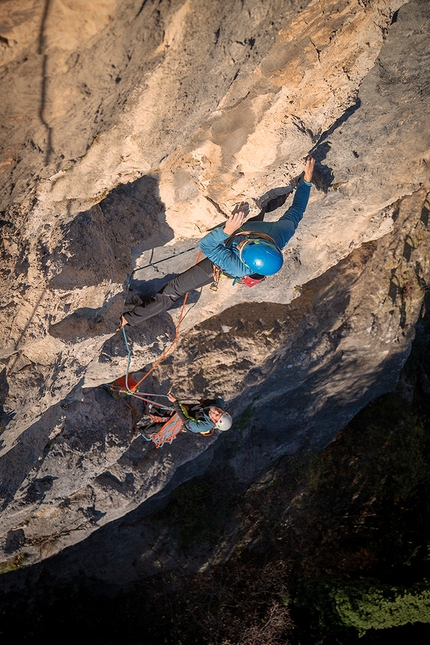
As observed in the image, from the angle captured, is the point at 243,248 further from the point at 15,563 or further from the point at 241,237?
the point at 15,563

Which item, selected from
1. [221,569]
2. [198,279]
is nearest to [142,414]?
[198,279]

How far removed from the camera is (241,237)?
3.40 m

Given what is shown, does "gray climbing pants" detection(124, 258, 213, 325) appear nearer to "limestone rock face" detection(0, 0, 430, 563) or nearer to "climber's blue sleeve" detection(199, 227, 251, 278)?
"limestone rock face" detection(0, 0, 430, 563)

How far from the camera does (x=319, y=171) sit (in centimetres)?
383

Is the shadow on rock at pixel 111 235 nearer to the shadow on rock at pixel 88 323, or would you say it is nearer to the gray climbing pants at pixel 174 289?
Result: the shadow on rock at pixel 88 323

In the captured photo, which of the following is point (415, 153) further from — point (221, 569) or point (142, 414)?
point (221, 569)

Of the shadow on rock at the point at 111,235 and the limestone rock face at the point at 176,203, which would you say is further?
the shadow on rock at the point at 111,235

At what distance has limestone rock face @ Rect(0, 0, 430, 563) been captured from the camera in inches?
73.5

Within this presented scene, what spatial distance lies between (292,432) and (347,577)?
3.25 meters

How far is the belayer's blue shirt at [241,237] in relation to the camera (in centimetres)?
348

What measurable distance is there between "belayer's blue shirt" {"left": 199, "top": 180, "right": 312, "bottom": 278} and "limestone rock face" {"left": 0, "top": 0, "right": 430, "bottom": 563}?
0.17 meters

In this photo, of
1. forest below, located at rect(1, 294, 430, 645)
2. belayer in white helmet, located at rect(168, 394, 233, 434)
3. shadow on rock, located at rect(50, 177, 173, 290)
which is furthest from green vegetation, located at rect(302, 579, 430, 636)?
shadow on rock, located at rect(50, 177, 173, 290)

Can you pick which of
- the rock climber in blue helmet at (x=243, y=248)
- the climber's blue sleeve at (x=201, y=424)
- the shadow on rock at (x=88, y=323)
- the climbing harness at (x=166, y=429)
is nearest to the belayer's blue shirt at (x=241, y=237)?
the rock climber in blue helmet at (x=243, y=248)

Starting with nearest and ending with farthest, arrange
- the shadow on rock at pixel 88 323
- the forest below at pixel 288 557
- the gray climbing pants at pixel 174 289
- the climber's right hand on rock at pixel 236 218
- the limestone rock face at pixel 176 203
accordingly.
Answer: the limestone rock face at pixel 176 203 → the shadow on rock at pixel 88 323 → the climber's right hand on rock at pixel 236 218 → the gray climbing pants at pixel 174 289 → the forest below at pixel 288 557
